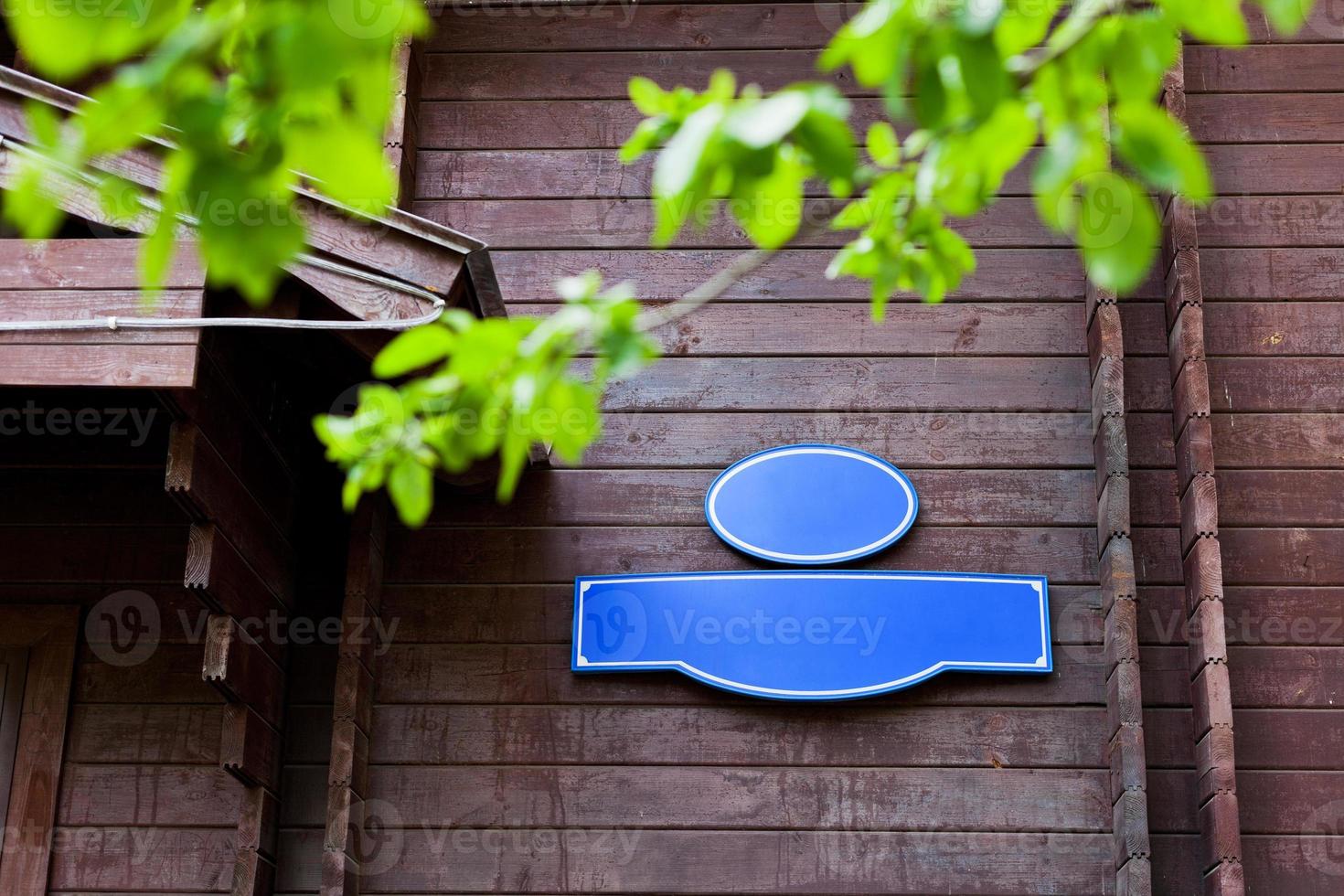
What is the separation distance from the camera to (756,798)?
4.07 metres

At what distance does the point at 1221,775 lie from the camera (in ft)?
12.8

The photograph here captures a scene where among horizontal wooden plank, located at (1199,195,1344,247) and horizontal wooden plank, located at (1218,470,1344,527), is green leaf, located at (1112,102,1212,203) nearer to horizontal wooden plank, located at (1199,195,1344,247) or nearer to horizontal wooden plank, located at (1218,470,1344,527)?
horizontal wooden plank, located at (1218,470,1344,527)

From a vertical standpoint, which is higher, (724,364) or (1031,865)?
(724,364)

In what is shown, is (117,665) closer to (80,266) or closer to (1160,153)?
(80,266)

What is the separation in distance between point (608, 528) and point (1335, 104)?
2.67 meters

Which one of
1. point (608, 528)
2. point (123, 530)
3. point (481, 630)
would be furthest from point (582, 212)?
point (123, 530)

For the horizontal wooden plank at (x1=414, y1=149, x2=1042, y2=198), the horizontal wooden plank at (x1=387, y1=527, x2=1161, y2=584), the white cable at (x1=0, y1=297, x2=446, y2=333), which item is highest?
the horizontal wooden plank at (x1=414, y1=149, x2=1042, y2=198)

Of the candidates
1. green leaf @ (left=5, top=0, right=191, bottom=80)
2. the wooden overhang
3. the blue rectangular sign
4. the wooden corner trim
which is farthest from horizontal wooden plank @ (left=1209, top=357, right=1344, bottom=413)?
green leaf @ (left=5, top=0, right=191, bottom=80)

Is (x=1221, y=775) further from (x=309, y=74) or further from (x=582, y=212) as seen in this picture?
(x=309, y=74)

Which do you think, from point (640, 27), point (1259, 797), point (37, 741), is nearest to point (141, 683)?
point (37, 741)

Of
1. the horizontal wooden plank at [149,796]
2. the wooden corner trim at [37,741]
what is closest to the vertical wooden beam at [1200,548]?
the horizontal wooden plank at [149,796]

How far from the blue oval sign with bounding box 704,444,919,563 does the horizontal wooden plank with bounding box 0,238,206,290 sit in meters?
1.60

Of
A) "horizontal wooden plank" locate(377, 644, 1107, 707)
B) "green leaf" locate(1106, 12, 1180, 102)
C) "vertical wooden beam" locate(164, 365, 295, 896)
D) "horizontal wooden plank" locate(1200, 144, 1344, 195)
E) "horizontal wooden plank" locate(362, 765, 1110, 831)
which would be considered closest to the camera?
"green leaf" locate(1106, 12, 1180, 102)

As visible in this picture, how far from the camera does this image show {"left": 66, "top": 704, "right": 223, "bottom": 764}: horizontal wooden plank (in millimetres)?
4277
